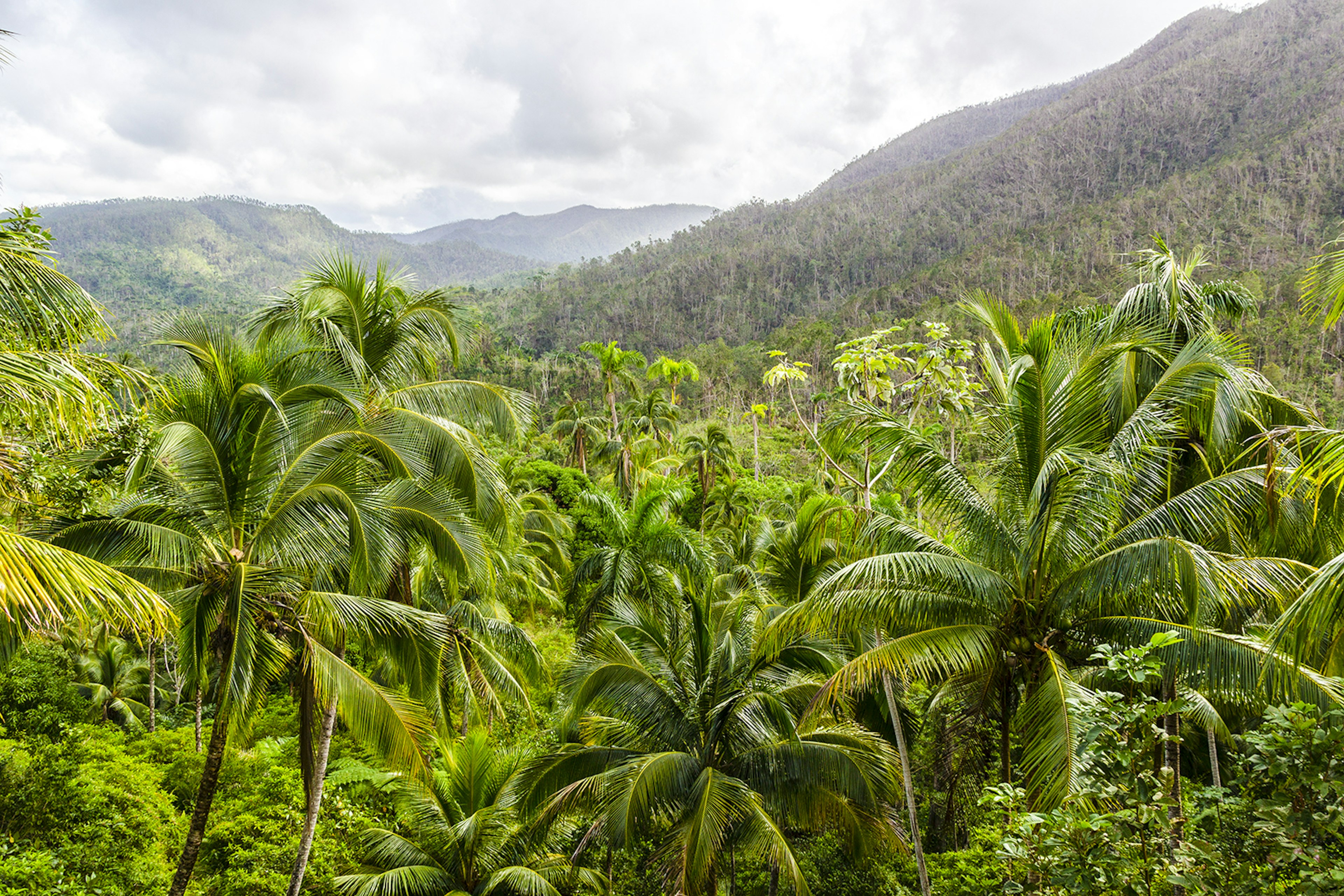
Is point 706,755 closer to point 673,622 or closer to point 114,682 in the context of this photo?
point 673,622

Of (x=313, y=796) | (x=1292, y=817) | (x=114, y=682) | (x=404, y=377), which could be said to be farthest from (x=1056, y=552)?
(x=114, y=682)

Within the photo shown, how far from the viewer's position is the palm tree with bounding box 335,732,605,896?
905cm

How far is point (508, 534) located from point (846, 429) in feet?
14.6

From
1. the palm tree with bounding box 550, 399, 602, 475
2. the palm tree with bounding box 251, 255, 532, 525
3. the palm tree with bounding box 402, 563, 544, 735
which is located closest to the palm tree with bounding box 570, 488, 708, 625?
the palm tree with bounding box 402, 563, 544, 735

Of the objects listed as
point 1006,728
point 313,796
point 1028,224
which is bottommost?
point 313,796

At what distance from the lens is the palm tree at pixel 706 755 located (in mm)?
8070

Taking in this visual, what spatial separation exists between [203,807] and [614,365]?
79.5ft

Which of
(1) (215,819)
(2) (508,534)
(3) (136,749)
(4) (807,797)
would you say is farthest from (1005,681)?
(3) (136,749)

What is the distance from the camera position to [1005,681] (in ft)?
23.1

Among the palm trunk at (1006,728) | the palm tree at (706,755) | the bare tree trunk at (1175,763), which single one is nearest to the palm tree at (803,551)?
the palm tree at (706,755)

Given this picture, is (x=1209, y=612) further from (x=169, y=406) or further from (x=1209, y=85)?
(x=1209, y=85)

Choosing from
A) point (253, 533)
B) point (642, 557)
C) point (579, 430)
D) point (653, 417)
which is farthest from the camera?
point (579, 430)

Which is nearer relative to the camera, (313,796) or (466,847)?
(313,796)

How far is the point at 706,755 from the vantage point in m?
8.94
